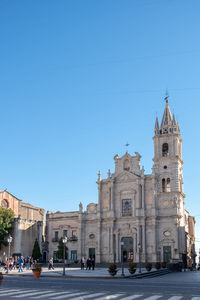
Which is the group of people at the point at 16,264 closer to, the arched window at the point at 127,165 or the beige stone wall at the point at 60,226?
the beige stone wall at the point at 60,226

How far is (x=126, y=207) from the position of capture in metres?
62.0

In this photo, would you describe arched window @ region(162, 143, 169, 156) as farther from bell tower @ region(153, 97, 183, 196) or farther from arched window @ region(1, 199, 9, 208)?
arched window @ region(1, 199, 9, 208)

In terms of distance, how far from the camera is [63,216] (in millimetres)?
68938

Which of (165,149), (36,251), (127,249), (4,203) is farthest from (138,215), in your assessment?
(4,203)

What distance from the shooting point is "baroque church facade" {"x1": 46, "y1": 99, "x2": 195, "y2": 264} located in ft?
190

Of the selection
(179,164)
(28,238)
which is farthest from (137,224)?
(28,238)

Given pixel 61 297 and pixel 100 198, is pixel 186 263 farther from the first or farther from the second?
pixel 61 297

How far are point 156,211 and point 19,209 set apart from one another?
2592 centimetres

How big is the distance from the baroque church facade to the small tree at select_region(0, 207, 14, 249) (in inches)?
381

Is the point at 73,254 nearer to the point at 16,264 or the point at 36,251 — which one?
the point at 36,251

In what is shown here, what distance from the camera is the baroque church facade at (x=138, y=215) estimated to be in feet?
190

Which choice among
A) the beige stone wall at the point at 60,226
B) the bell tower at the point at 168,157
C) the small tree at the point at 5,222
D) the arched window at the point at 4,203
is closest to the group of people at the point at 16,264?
the small tree at the point at 5,222

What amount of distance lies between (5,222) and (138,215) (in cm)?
2174

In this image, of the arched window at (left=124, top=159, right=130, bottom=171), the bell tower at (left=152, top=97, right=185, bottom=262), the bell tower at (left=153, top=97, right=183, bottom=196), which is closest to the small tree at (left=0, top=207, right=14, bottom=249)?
the arched window at (left=124, top=159, right=130, bottom=171)
